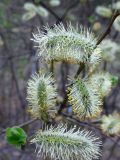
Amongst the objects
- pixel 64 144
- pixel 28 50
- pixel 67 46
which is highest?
pixel 28 50

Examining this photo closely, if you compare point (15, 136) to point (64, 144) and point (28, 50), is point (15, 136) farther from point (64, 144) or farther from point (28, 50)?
point (28, 50)

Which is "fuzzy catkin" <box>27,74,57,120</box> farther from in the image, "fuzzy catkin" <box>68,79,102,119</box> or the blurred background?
the blurred background

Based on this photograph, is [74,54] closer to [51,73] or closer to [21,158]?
[51,73]

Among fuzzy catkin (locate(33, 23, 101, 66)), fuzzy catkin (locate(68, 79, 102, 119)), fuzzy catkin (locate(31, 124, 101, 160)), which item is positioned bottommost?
fuzzy catkin (locate(31, 124, 101, 160))

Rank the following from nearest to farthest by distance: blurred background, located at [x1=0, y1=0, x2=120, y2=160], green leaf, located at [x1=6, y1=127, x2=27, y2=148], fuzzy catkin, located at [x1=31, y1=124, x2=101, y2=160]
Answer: fuzzy catkin, located at [x1=31, y1=124, x2=101, y2=160] → green leaf, located at [x1=6, y1=127, x2=27, y2=148] → blurred background, located at [x1=0, y1=0, x2=120, y2=160]

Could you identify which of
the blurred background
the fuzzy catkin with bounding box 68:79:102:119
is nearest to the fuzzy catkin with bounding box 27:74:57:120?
the fuzzy catkin with bounding box 68:79:102:119

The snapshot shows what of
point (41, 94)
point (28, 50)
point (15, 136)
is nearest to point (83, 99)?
point (41, 94)

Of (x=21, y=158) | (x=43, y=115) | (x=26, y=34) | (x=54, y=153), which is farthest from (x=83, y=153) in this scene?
(x=26, y=34)

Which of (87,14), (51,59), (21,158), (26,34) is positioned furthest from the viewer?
(26,34)

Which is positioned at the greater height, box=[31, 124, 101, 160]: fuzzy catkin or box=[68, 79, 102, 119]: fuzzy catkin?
box=[68, 79, 102, 119]: fuzzy catkin
